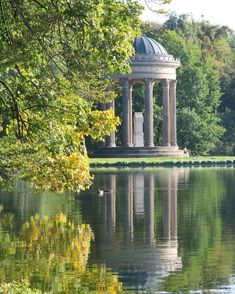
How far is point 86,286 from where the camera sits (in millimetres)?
24469

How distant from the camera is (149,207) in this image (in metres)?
49.7

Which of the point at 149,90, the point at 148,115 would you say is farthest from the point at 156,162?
the point at 149,90

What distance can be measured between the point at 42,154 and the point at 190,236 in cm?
1133

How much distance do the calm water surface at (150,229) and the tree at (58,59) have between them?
4327mm

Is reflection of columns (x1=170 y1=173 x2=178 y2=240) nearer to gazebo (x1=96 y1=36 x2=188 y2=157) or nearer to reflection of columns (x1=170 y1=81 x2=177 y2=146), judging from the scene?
gazebo (x1=96 y1=36 x2=188 y2=157)

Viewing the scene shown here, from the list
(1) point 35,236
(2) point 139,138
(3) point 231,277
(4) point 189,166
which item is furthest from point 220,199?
(2) point 139,138

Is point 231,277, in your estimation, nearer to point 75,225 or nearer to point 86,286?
point 86,286

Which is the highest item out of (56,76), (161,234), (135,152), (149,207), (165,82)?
(165,82)

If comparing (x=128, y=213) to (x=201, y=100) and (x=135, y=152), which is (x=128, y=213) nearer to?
(x=135, y=152)

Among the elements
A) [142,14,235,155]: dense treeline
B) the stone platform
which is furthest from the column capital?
the stone platform

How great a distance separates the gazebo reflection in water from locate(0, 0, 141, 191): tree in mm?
4683

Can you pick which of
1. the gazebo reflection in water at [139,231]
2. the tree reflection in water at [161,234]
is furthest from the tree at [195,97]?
the tree reflection in water at [161,234]

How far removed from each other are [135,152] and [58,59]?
88.5m

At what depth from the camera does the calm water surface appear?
26.1m
